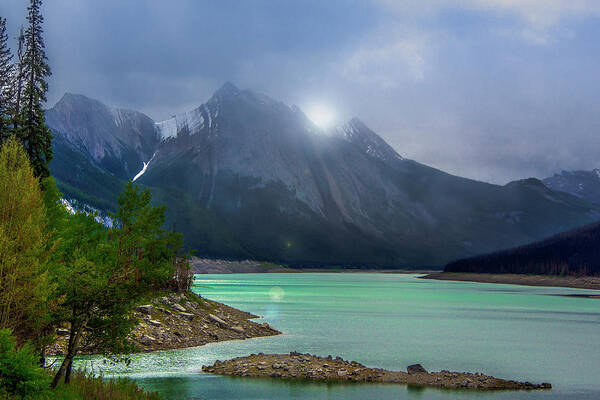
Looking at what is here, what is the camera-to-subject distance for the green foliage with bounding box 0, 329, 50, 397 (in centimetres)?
2352

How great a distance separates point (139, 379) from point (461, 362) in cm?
2861

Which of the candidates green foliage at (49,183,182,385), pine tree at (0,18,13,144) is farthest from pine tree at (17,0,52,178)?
green foliage at (49,183,182,385)

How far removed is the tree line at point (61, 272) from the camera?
2669 centimetres

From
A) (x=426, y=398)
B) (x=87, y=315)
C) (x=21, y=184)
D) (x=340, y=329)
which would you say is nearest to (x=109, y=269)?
(x=87, y=315)

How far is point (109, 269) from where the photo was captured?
29766 mm

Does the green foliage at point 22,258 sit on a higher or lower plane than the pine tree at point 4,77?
lower

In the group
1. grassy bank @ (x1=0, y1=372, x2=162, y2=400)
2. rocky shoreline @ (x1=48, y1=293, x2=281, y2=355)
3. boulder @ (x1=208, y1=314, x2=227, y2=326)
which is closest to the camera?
grassy bank @ (x1=0, y1=372, x2=162, y2=400)

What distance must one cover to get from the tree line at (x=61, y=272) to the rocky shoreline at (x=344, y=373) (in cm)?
1578

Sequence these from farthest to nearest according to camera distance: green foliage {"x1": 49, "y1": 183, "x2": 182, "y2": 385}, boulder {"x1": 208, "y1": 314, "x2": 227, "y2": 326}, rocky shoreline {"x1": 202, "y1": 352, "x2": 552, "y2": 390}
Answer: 1. boulder {"x1": 208, "y1": 314, "x2": 227, "y2": 326}
2. rocky shoreline {"x1": 202, "y1": 352, "x2": 552, "y2": 390}
3. green foliage {"x1": 49, "y1": 183, "x2": 182, "y2": 385}

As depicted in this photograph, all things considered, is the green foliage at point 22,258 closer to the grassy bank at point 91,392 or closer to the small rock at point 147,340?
the grassy bank at point 91,392

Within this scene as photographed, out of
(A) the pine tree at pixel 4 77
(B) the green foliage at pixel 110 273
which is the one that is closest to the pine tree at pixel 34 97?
(A) the pine tree at pixel 4 77

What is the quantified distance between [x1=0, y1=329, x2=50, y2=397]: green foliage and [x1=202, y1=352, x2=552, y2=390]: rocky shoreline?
77.0 feet

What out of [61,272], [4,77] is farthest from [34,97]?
[61,272]

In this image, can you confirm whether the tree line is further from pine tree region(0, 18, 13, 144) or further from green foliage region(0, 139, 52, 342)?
pine tree region(0, 18, 13, 144)
